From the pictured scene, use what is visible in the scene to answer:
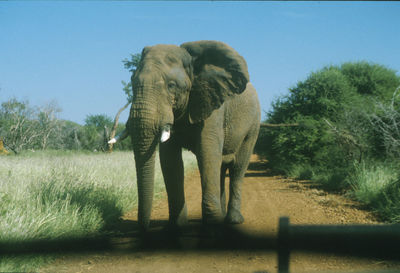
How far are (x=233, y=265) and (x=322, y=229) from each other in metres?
2.80

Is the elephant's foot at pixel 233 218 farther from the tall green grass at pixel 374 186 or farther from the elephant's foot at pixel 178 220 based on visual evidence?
the tall green grass at pixel 374 186

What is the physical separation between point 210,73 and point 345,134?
8.27 meters

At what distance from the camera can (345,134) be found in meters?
11.4

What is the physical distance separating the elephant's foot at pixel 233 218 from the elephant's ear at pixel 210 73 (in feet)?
7.23

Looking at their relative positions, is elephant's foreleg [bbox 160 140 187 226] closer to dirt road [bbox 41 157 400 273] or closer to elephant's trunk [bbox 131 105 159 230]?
dirt road [bbox 41 157 400 273]

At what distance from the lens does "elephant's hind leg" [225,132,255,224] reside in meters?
6.08

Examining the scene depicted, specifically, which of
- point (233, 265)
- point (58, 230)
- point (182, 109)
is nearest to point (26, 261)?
point (58, 230)

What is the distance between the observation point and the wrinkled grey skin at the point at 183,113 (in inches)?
150

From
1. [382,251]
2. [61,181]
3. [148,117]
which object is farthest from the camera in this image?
[61,181]

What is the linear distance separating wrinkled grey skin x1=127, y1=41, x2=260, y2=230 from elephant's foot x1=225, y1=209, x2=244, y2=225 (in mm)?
1049

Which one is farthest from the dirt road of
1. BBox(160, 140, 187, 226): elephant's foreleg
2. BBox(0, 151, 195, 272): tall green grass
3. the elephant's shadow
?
BBox(160, 140, 187, 226): elephant's foreleg

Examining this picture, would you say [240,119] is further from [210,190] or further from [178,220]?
[178,220]

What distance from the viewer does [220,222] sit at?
15.3 feet

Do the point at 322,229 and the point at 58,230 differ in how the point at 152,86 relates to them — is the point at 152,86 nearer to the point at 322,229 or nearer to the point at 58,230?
the point at 58,230
